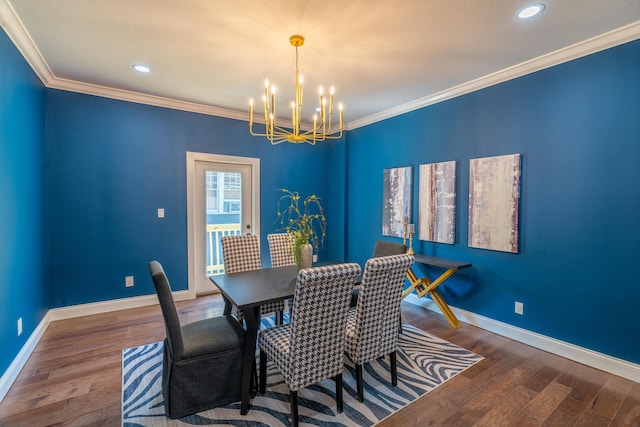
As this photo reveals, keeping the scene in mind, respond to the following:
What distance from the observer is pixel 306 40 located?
2443 mm

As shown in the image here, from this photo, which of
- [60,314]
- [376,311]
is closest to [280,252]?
[376,311]

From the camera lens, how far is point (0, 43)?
2.11 m

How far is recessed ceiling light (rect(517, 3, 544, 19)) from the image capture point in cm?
199

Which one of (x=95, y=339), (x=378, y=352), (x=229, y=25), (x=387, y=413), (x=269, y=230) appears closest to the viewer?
(x=387, y=413)

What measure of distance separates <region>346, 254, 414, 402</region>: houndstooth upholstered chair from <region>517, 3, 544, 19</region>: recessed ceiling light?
1.80 m

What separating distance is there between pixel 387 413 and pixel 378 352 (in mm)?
355

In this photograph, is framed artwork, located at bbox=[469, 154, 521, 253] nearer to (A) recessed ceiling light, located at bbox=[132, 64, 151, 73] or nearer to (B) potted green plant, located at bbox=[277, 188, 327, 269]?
(B) potted green plant, located at bbox=[277, 188, 327, 269]

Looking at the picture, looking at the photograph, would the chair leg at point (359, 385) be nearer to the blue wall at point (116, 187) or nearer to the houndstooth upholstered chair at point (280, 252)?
the houndstooth upholstered chair at point (280, 252)

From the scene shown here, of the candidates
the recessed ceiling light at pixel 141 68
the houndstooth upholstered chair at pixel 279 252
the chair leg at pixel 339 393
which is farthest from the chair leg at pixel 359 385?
the recessed ceiling light at pixel 141 68

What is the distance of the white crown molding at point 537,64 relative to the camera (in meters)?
2.30

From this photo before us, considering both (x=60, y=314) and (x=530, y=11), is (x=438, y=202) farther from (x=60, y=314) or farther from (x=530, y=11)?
(x=60, y=314)

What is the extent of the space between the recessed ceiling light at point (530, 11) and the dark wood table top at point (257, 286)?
247 cm

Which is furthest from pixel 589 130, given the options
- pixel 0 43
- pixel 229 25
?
pixel 0 43

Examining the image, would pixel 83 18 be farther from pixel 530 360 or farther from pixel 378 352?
pixel 530 360
